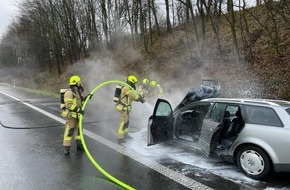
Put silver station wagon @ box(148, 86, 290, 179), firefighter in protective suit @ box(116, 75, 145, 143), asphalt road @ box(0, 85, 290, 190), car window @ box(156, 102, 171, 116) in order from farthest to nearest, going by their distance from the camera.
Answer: firefighter in protective suit @ box(116, 75, 145, 143) → car window @ box(156, 102, 171, 116) → asphalt road @ box(0, 85, 290, 190) → silver station wagon @ box(148, 86, 290, 179)

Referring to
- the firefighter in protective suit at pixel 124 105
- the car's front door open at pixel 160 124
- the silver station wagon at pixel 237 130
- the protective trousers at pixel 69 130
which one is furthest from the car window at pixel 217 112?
the protective trousers at pixel 69 130

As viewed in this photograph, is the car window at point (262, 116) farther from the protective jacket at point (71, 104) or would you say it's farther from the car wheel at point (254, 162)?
the protective jacket at point (71, 104)

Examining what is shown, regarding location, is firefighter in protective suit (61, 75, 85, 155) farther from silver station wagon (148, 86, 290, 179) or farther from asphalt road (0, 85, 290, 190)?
silver station wagon (148, 86, 290, 179)

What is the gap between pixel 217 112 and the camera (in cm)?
631

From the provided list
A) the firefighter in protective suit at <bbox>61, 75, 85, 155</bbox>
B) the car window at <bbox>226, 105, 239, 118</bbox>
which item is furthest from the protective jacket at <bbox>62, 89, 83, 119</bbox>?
the car window at <bbox>226, 105, 239, 118</bbox>

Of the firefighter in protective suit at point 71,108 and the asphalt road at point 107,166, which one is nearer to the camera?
the asphalt road at point 107,166

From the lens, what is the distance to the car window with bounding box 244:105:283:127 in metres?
5.31

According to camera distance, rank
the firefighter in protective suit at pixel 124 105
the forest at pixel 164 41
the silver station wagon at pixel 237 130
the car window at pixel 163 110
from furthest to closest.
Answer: the forest at pixel 164 41 → the firefighter in protective suit at pixel 124 105 → the car window at pixel 163 110 → the silver station wagon at pixel 237 130

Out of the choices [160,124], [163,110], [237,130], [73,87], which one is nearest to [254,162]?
[237,130]

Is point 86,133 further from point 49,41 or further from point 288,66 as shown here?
point 49,41

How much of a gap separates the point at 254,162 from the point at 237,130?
69 centimetres

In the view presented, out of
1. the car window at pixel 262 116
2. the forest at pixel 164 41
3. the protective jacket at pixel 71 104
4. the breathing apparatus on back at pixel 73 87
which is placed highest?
the forest at pixel 164 41

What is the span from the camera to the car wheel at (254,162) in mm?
5293

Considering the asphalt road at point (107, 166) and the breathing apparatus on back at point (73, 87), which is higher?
the breathing apparatus on back at point (73, 87)
